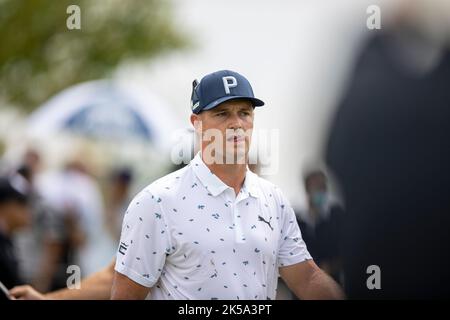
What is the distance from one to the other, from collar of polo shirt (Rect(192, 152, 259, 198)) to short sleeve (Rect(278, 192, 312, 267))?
0.17 meters

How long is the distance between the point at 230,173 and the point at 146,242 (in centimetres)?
50

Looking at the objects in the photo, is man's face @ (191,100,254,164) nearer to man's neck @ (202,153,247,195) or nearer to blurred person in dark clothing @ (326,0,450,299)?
man's neck @ (202,153,247,195)

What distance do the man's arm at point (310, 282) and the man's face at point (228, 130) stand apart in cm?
56

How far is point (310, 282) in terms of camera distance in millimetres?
4805

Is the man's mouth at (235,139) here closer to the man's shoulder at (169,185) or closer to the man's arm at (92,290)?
the man's shoulder at (169,185)

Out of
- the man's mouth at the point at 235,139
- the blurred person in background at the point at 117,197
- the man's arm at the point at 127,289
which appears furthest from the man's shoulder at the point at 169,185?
the blurred person in background at the point at 117,197

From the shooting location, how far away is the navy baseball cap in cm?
462

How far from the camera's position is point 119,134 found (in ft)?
38.3

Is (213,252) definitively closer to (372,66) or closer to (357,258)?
(357,258)

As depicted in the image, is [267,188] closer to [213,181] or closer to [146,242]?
[213,181]

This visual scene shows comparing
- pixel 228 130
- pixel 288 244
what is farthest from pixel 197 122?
pixel 288 244

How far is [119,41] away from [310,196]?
15946 millimetres

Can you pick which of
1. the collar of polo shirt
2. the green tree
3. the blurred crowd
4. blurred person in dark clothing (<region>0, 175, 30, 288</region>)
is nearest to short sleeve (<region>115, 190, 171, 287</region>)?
the collar of polo shirt
